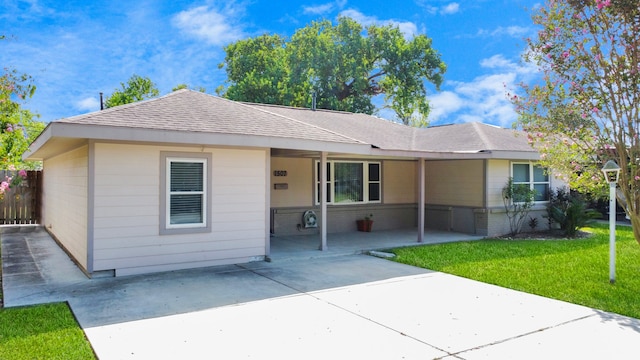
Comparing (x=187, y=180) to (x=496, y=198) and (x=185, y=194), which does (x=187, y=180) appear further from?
(x=496, y=198)

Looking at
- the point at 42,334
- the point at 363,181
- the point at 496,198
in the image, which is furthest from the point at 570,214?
the point at 42,334

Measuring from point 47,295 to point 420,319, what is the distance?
5.10 meters

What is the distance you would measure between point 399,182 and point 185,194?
8.19 meters

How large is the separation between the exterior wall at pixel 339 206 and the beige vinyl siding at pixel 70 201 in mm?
4796

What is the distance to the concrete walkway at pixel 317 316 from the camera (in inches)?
174

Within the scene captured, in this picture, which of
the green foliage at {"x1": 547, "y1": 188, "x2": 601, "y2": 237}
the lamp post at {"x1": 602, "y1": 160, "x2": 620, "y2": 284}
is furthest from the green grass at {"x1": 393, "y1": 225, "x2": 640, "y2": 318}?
the green foliage at {"x1": 547, "y1": 188, "x2": 601, "y2": 237}

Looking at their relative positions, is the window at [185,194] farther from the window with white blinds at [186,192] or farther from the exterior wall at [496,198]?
the exterior wall at [496,198]

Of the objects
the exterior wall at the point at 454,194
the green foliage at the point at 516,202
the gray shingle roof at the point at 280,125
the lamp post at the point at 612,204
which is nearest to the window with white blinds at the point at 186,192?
the gray shingle roof at the point at 280,125

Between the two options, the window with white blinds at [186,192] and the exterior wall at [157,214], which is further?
the window with white blinds at [186,192]

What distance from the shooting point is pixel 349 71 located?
2933 cm

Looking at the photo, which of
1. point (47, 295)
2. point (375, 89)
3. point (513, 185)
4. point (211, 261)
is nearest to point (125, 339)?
point (47, 295)

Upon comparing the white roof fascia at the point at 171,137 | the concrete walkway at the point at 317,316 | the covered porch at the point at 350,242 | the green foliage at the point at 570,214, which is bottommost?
the concrete walkway at the point at 317,316

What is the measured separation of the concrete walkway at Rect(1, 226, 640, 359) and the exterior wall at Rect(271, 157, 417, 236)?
4271 millimetres

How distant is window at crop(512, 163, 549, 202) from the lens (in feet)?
44.4
